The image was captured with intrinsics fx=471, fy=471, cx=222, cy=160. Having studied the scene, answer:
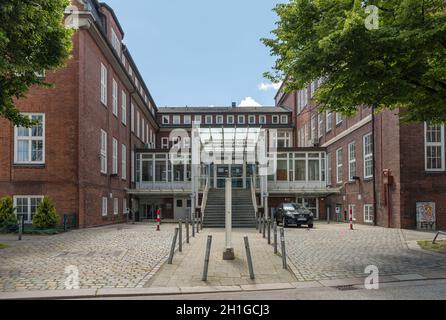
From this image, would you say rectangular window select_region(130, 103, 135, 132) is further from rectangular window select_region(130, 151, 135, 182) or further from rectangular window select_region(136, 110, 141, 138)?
rectangular window select_region(136, 110, 141, 138)

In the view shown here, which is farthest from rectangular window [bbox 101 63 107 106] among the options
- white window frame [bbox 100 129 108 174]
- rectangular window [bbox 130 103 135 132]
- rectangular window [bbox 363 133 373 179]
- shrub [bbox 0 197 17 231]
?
rectangular window [bbox 363 133 373 179]

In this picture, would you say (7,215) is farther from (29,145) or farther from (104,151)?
(104,151)

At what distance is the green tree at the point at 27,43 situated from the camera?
1102 cm

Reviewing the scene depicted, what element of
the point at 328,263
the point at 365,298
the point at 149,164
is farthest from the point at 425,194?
the point at 149,164

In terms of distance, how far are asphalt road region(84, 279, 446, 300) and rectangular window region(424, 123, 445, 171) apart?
1665 cm

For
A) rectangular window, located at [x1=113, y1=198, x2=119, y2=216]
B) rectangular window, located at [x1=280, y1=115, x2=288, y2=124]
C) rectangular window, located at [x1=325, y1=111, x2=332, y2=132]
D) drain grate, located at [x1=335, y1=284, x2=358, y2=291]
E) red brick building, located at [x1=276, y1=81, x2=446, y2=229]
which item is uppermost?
rectangular window, located at [x1=280, y1=115, x2=288, y2=124]

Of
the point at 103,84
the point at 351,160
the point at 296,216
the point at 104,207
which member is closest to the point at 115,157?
the point at 104,207

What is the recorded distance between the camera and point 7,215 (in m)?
21.2

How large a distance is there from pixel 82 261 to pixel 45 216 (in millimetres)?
10221

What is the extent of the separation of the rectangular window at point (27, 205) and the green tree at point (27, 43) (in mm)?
8965

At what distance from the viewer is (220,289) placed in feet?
29.1

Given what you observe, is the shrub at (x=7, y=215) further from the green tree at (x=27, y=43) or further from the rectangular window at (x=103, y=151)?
the green tree at (x=27, y=43)

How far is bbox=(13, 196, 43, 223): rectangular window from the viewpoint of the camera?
22.6m
